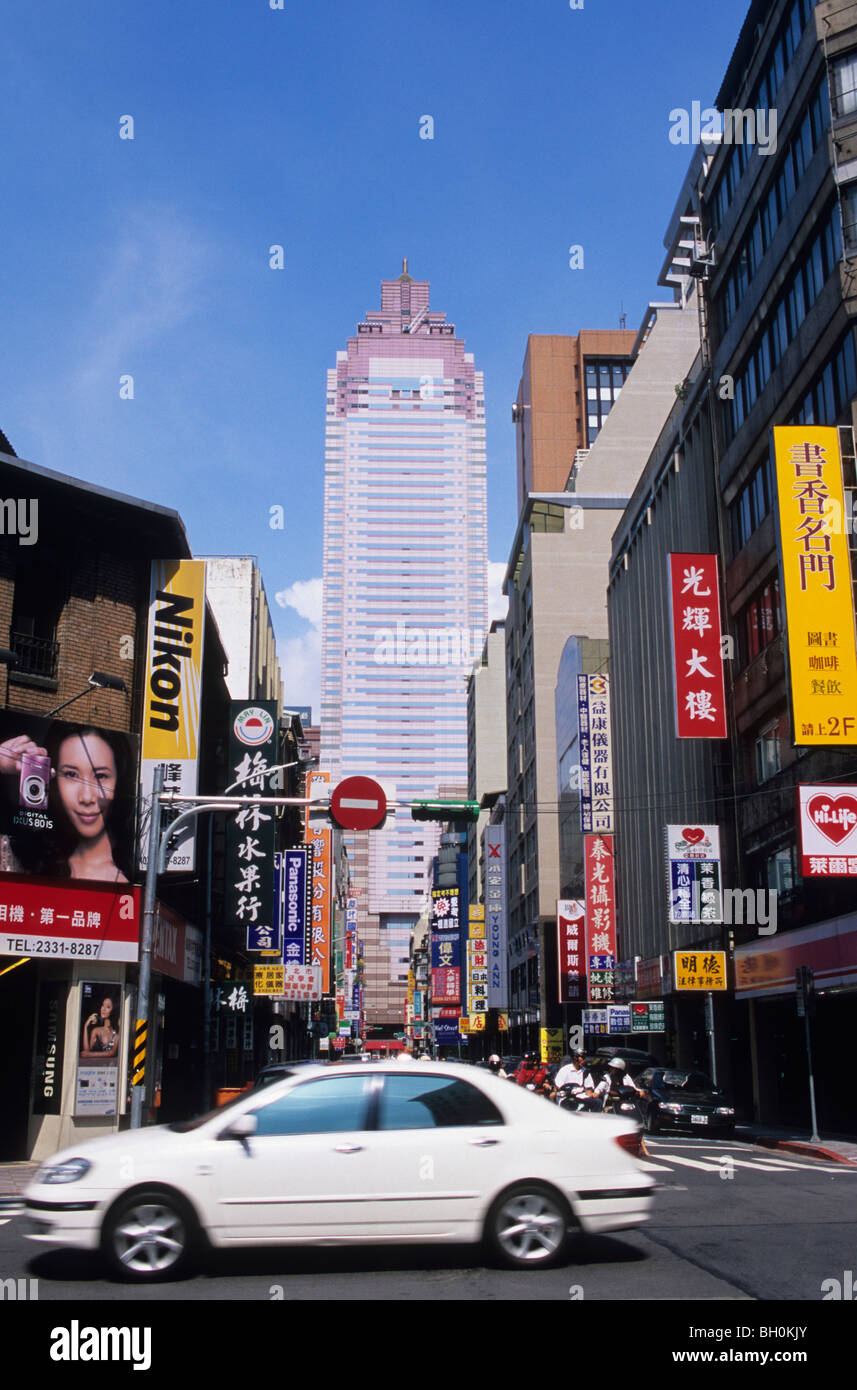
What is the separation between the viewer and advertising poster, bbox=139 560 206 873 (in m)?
26.1

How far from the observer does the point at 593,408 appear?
120 m

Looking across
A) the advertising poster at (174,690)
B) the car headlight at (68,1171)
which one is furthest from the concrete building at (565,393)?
the car headlight at (68,1171)

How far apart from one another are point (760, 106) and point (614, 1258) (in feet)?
118

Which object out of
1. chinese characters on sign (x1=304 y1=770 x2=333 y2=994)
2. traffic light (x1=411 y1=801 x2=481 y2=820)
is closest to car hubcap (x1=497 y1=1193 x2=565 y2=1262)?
traffic light (x1=411 y1=801 x2=481 y2=820)

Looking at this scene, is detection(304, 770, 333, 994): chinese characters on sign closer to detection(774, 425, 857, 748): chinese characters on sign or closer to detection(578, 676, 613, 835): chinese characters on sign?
Answer: detection(578, 676, 613, 835): chinese characters on sign

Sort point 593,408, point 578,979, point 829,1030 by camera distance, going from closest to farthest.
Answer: point 829,1030, point 578,979, point 593,408

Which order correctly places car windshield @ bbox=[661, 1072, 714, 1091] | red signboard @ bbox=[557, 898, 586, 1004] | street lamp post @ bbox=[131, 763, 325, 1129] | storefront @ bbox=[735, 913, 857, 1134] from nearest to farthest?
street lamp post @ bbox=[131, 763, 325, 1129]
storefront @ bbox=[735, 913, 857, 1134]
car windshield @ bbox=[661, 1072, 714, 1091]
red signboard @ bbox=[557, 898, 586, 1004]

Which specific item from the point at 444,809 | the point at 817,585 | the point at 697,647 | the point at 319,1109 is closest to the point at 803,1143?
the point at 444,809

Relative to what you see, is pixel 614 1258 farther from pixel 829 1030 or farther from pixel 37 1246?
pixel 829 1030

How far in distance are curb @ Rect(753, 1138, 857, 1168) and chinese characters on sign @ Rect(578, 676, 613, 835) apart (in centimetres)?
3310

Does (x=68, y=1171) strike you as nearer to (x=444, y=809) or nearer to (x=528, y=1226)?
(x=528, y=1226)
